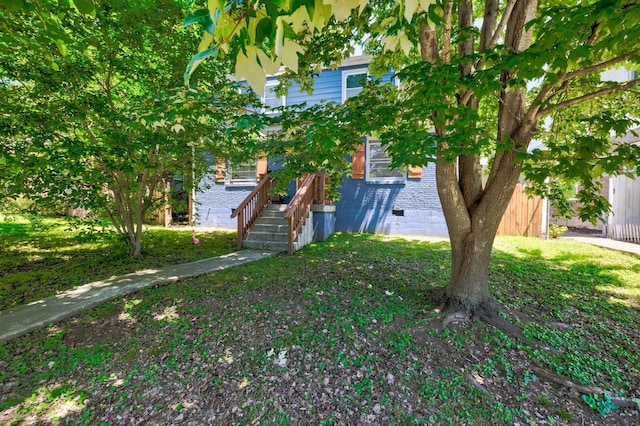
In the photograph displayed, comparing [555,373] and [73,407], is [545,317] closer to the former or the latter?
[555,373]

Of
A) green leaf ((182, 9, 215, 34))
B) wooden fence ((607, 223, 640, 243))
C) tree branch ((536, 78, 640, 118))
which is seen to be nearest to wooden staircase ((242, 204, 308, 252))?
tree branch ((536, 78, 640, 118))

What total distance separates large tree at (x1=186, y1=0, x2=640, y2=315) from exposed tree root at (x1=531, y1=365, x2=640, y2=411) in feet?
2.81

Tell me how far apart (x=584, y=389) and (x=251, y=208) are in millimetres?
6986

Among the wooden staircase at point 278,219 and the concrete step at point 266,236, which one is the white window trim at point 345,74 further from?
the concrete step at point 266,236

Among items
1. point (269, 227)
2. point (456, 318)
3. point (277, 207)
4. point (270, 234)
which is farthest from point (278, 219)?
point (456, 318)

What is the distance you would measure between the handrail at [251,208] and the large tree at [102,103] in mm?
2225

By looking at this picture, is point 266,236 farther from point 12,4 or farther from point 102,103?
point 12,4

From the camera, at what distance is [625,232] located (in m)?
8.31

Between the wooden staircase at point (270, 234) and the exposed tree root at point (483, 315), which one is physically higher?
the wooden staircase at point (270, 234)

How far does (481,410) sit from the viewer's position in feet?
7.24

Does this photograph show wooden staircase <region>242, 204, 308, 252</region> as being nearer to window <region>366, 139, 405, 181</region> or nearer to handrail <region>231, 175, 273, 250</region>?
handrail <region>231, 175, 273, 250</region>

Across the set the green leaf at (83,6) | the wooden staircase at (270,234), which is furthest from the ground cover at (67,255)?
the green leaf at (83,6)

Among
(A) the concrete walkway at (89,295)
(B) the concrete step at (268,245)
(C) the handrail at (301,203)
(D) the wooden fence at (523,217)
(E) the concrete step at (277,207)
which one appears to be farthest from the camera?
(D) the wooden fence at (523,217)

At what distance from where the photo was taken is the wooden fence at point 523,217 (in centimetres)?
866
